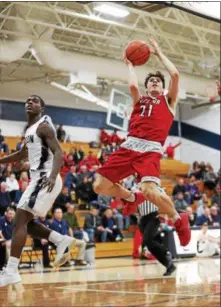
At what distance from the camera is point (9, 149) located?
5.23 metres

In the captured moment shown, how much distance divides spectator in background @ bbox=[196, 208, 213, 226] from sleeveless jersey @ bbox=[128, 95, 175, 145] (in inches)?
386

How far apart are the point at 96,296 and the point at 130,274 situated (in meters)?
3.37

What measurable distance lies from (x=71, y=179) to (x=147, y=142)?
235 centimetres

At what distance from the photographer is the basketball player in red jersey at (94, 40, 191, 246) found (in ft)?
15.3

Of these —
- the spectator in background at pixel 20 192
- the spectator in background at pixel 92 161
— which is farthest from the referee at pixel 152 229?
the spectator in background at pixel 20 192

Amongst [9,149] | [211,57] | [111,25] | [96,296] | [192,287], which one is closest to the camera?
[9,149]

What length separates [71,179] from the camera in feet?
22.6

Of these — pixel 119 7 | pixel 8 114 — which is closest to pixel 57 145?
pixel 8 114

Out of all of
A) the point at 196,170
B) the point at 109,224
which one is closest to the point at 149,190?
the point at 109,224

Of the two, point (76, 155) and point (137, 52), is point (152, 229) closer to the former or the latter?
point (76, 155)

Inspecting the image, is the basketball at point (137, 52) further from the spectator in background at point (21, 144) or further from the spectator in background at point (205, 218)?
the spectator in background at point (205, 218)

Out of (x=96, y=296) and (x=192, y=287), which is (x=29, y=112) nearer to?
(x=96, y=296)

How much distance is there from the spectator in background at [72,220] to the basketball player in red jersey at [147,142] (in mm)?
2202

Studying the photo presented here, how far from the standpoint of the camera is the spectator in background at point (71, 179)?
676cm
